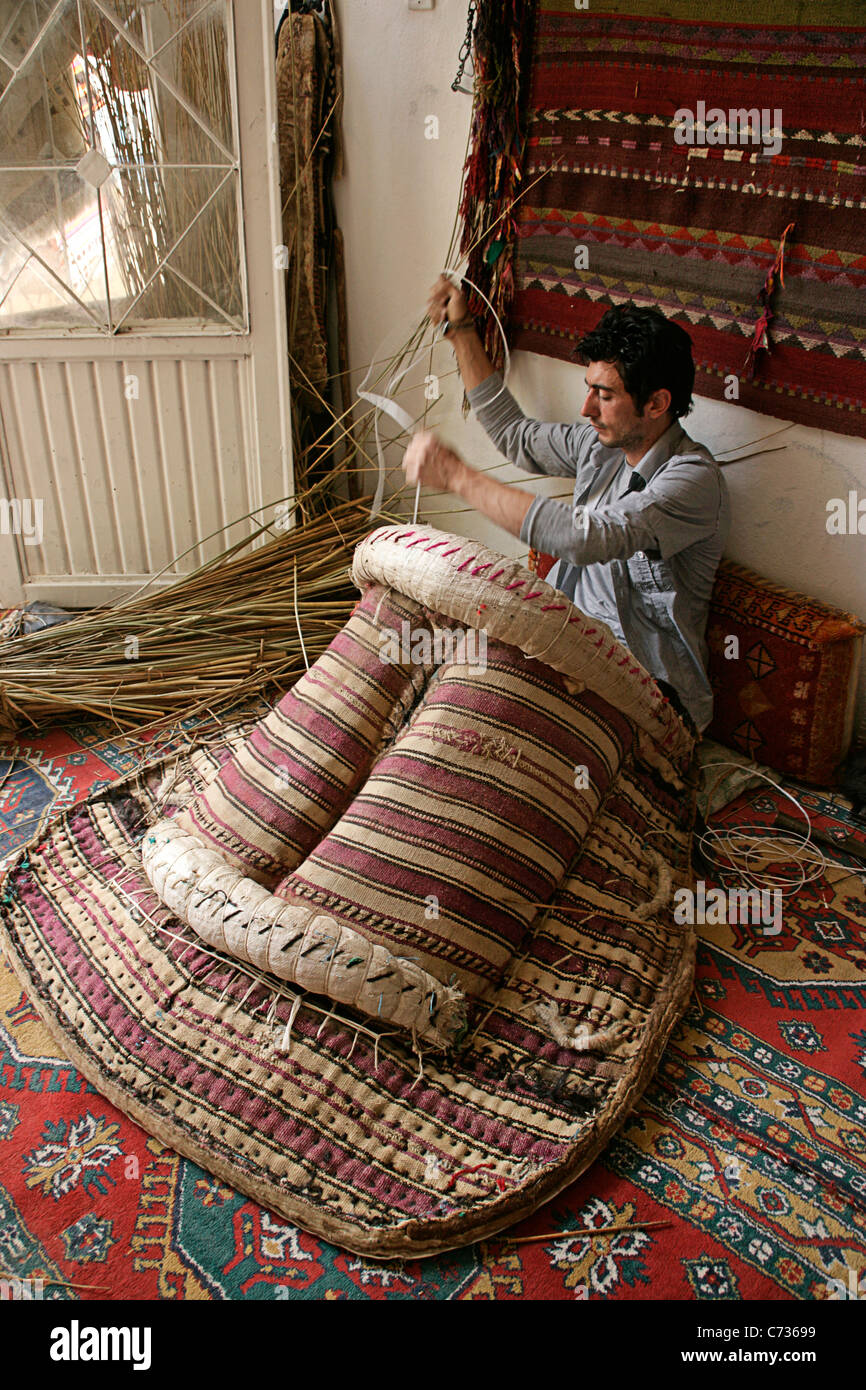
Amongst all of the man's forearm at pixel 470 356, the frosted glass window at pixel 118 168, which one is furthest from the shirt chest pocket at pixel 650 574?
the frosted glass window at pixel 118 168

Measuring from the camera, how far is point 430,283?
9.84 feet

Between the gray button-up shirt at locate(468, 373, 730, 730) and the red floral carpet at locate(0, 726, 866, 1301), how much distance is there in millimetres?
741

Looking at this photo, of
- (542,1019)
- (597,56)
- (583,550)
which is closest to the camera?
(542,1019)

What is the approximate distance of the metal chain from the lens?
8.21 ft

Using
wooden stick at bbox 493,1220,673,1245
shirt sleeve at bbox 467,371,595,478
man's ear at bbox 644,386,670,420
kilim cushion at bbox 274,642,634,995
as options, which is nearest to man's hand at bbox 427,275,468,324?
shirt sleeve at bbox 467,371,595,478

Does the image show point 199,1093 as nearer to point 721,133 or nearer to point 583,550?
point 583,550

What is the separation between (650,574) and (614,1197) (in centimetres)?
122

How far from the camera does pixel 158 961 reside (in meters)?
1.70

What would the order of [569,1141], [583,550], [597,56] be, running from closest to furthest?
[569,1141] → [583,550] → [597,56]

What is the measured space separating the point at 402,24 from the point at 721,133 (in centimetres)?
122

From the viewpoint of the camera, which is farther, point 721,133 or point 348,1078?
point 721,133

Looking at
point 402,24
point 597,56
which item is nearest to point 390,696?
point 597,56

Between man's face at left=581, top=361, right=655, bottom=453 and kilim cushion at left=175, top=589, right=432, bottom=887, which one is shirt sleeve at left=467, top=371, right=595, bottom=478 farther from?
kilim cushion at left=175, top=589, right=432, bottom=887

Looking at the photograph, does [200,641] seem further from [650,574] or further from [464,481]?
[650,574]
